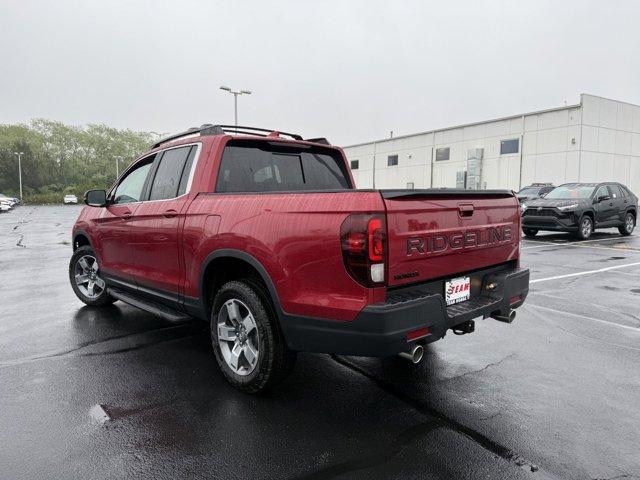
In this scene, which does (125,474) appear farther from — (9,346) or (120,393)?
(9,346)

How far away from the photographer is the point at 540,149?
32.7 meters

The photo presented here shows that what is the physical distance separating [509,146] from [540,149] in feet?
8.43

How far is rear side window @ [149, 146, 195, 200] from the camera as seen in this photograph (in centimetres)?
429

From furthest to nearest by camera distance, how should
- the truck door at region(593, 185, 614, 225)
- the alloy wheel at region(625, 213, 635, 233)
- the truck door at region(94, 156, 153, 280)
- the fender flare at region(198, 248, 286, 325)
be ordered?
1. the alloy wheel at region(625, 213, 635, 233)
2. the truck door at region(593, 185, 614, 225)
3. the truck door at region(94, 156, 153, 280)
4. the fender flare at region(198, 248, 286, 325)

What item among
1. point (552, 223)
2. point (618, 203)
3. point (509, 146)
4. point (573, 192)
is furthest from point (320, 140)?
point (509, 146)

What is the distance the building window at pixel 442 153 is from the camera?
3975 cm

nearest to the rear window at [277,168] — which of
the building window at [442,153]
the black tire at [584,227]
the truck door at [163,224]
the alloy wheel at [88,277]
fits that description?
the truck door at [163,224]

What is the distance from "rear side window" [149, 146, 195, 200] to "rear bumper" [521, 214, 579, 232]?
12540 millimetres

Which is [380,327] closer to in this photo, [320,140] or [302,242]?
[302,242]

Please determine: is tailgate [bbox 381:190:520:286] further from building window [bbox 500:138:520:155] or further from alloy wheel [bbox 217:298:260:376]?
building window [bbox 500:138:520:155]

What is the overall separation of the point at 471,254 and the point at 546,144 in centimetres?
3297

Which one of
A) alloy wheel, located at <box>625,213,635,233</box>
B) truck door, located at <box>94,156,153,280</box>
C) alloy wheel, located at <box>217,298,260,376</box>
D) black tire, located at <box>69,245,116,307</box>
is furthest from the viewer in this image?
alloy wheel, located at <box>625,213,635,233</box>

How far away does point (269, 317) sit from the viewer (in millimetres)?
3295

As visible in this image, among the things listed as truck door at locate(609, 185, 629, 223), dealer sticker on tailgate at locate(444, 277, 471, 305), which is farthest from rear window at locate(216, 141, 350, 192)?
truck door at locate(609, 185, 629, 223)
